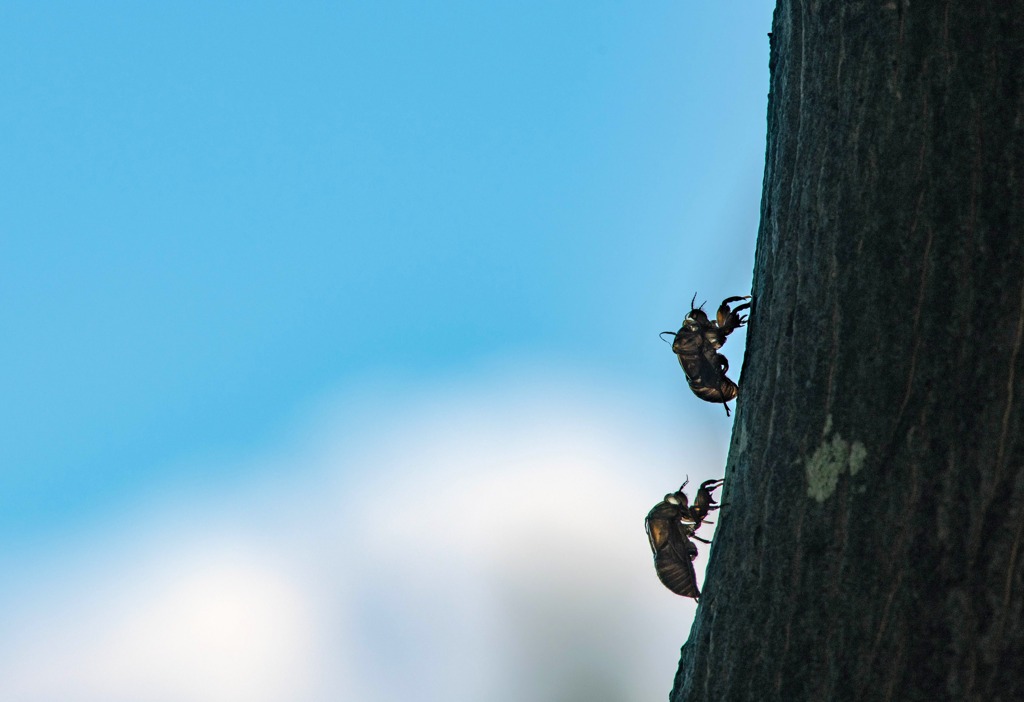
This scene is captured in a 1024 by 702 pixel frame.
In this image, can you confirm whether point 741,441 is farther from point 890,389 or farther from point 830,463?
point 890,389

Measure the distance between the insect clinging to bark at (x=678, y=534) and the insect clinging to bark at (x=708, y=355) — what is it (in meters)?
0.66

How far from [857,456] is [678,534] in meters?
4.01

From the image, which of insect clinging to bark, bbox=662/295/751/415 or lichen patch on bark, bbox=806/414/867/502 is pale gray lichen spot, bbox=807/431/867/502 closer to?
lichen patch on bark, bbox=806/414/867/502

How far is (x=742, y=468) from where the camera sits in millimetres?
2982

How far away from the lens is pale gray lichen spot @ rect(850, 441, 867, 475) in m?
2.53

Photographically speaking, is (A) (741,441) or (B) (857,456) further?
(A) (741,441)

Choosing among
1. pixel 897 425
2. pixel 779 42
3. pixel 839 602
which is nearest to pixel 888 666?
pixel 839 602

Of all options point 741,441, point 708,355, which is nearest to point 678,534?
point 708,355

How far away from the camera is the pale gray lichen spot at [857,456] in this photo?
2525 millimetres

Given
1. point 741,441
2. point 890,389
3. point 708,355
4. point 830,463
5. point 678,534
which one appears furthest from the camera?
point 708,355

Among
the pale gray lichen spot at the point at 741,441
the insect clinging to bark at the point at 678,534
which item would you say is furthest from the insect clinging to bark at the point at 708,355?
the pale gray lichen spot at the point at 741,441

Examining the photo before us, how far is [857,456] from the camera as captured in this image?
254 cm

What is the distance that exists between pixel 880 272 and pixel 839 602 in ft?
2.66

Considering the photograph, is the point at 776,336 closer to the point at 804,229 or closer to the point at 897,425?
the point at 804,229
